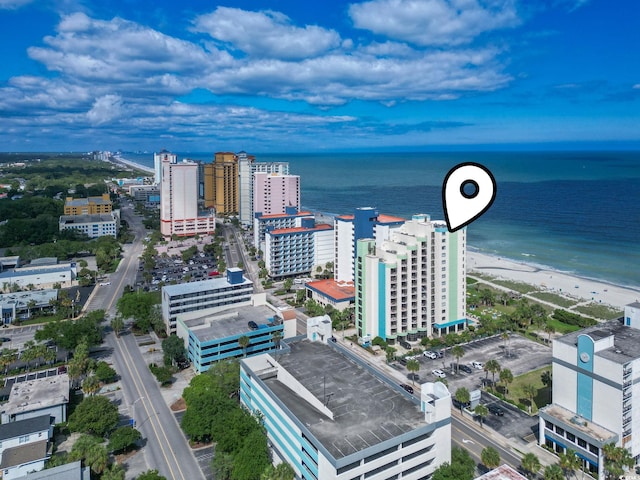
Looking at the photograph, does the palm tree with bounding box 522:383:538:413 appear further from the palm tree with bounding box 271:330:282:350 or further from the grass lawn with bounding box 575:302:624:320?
the grass lawn with bounding box 575:302:624:320

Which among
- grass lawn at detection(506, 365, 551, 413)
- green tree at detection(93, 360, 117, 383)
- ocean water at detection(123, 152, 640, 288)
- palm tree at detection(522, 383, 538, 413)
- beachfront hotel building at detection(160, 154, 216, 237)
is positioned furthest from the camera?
beachfront hotel building at detection(160, 154, 216, 237)

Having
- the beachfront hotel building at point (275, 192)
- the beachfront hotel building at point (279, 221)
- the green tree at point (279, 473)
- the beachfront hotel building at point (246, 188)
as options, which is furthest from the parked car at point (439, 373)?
the beachfront hotel building at point (246, 188)

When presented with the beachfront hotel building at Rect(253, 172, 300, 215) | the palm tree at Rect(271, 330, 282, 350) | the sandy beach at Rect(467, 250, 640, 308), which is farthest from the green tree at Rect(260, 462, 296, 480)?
the beachfront hotel building at Rect(253, 172, 300, 215)

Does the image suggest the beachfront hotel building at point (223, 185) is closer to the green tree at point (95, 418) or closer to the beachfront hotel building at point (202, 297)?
the beachfront hotel building at point (202, 297)

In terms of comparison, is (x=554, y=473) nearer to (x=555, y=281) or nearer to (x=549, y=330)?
(x=549, y=330)

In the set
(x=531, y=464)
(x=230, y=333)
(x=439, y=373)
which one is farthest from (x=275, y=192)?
(x=531, y=464)
